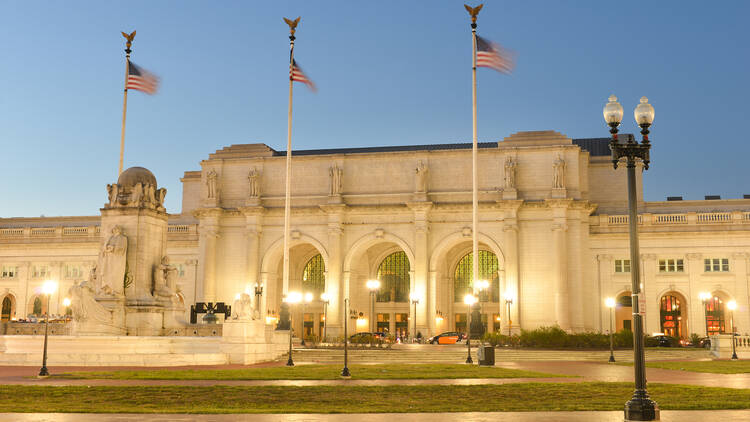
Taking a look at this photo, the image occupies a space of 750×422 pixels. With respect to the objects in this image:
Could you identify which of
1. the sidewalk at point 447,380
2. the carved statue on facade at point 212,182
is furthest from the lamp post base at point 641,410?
the carved statue on facade at point 212,182

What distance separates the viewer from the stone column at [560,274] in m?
72.3

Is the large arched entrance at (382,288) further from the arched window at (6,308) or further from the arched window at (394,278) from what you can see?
the arched window at (6,308)

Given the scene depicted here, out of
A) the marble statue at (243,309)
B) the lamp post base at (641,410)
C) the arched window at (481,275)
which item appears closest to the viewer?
the lamp post base at (641,410)

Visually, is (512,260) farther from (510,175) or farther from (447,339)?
(447,339)

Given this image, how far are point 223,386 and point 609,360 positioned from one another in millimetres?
26943

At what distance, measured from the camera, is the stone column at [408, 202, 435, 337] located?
7381cm

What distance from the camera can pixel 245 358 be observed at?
3688 centimetres

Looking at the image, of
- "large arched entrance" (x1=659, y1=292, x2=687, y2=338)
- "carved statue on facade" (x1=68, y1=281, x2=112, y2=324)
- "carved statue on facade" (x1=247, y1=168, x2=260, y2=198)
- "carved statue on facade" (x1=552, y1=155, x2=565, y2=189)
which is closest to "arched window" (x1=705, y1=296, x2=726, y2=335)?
"large arched entrance" (x1=659, y1=292, x2=687, y2=338)

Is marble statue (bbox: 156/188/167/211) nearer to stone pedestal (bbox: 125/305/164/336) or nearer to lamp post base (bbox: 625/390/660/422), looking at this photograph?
stone pedestal (bbox: 125/305/164/336)

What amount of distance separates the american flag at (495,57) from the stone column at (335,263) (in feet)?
97.9

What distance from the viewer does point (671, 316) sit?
7644 centimetres

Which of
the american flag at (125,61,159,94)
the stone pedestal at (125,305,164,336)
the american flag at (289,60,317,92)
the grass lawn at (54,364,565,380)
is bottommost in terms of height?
the grass lawn at (54,364,565,380)

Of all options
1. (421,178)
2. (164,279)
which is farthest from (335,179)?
(164,279)

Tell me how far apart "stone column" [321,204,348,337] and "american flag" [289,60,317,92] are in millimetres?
23516
